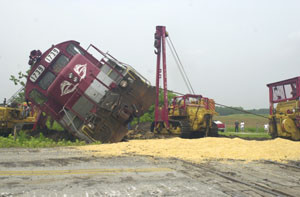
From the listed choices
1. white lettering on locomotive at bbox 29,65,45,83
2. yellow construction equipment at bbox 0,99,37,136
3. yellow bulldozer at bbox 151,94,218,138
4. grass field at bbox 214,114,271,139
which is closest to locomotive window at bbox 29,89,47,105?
white lettering on locomotive at bbox 29,65,45,83

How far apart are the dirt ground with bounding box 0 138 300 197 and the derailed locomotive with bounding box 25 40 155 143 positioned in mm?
3988

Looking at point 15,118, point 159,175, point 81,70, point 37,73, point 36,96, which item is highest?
point 81,70

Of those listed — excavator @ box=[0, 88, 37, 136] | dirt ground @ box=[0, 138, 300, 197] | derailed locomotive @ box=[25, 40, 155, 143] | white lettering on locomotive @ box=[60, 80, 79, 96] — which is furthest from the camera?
excavator @ box=[0, 88, 37, 136]

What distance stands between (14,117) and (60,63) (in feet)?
16.3

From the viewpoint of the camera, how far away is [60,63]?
12953 mm

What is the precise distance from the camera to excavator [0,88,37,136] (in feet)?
48.1

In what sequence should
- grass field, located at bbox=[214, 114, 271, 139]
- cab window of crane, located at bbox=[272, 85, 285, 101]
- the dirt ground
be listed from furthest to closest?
grass field, located at bbox=[214, 114, 271, 139]
cab window of crane, located at bbox=[272, 85, 285, 101]
the dirt ground

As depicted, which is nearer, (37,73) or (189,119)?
(37,73)

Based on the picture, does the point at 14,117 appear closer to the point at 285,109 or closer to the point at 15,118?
the point at 15,118

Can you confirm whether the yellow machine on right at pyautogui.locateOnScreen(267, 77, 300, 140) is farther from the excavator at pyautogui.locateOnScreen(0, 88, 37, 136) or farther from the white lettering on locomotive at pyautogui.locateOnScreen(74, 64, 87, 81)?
the excavator at pyautogui.locateOnScreen(0, 88, 37, 136)

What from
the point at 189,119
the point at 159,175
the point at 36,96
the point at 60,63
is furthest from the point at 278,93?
the point at 36,96

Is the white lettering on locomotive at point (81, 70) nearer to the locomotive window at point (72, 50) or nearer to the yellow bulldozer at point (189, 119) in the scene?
the locomotive window at point (72, 50)

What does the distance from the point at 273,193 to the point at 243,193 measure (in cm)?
44

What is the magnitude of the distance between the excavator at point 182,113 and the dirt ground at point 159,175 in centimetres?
735
